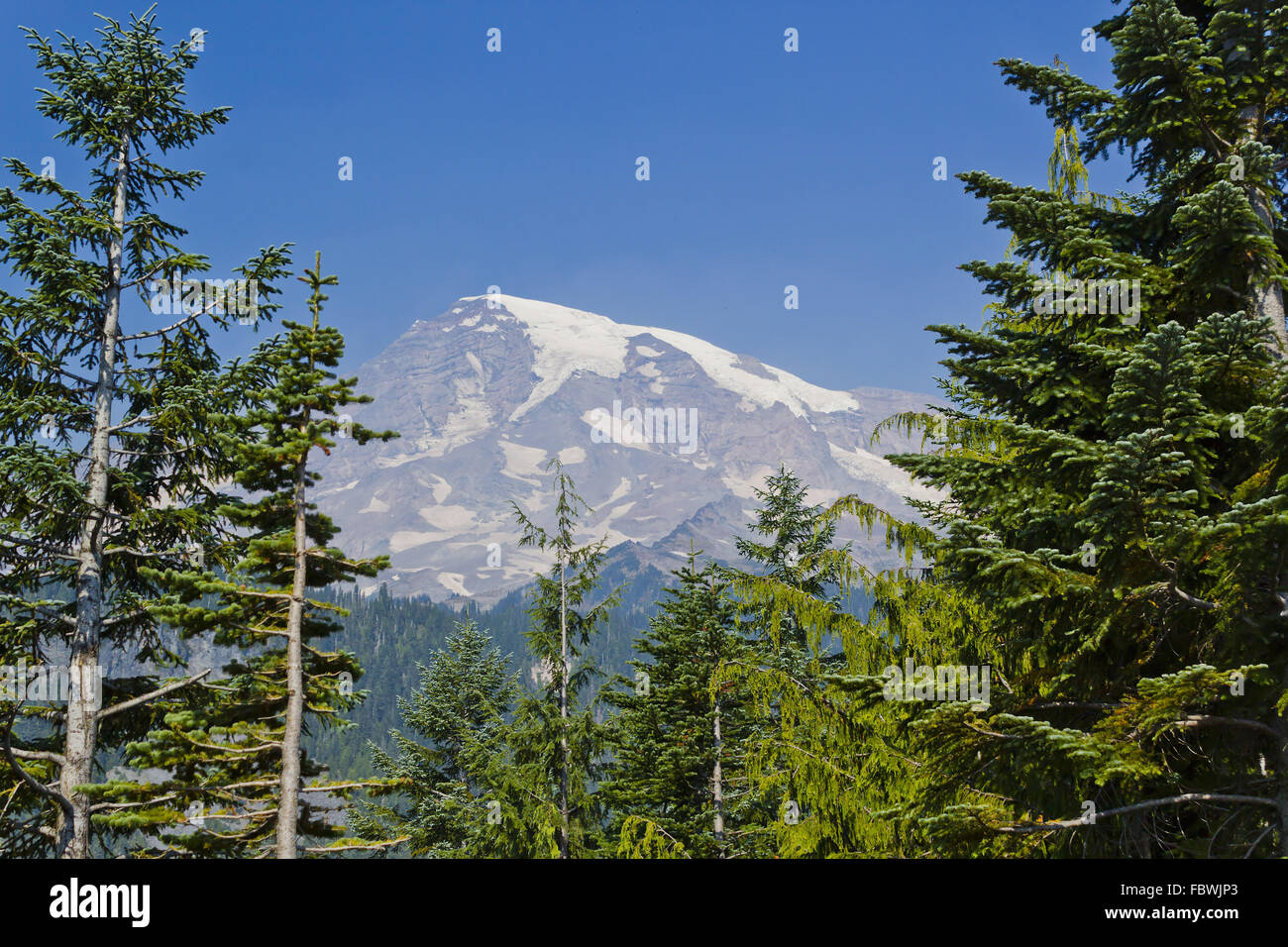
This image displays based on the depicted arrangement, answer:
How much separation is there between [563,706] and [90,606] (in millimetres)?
12566

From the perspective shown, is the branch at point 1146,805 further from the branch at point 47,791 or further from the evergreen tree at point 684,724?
the evergreen tree at point 684,724

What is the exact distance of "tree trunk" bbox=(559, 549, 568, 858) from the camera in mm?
21119

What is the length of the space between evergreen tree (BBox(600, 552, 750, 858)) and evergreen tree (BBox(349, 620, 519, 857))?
13.0 ft

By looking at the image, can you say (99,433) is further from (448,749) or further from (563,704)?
(448,749)

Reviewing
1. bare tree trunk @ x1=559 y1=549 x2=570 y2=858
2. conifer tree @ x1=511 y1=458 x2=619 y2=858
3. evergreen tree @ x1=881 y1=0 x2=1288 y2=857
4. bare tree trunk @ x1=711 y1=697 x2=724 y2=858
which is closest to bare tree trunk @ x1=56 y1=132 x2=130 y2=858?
conifer tree @ x1=511 y1=458 x2=619 y2=858

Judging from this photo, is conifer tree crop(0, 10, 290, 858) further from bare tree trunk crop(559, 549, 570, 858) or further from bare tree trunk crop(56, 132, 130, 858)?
bare tree trunk crop(559, 549, 570, 858)

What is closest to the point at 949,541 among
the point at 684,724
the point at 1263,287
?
the point at 1263,287

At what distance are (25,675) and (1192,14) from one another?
16.8 metres

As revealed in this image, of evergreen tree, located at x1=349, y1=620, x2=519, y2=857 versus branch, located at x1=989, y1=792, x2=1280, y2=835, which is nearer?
branch, located at x1=989, y1=792, x2=1280, y2=835

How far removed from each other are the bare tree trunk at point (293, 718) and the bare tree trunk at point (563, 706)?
9597mm

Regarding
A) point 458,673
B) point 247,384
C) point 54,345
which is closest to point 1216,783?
point 247,384

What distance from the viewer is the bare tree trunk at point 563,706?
69.3 feet

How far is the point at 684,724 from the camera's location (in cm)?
2316

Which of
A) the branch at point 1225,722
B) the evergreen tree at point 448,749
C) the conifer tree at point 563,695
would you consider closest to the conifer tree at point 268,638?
the conifer tree at point 563,695
